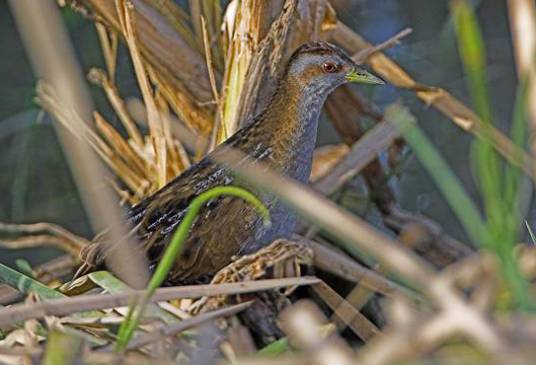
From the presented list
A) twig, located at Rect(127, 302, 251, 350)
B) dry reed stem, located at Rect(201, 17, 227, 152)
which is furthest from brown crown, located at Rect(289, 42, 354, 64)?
twig, located at Rect(127, 302, 251, 350)

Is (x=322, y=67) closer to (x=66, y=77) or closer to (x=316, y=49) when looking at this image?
(x=316, y=49)

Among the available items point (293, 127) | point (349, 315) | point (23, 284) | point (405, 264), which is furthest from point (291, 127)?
point (405, 264)

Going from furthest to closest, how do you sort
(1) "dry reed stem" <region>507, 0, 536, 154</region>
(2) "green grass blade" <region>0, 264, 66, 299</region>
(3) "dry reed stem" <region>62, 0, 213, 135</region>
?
1. (3) "dry reed stem" <region>62, 0, 213, 135</region>
2. (2) "green grass blade" <region>0, 264, 66, 299</region>
3. (1) "dry reed stem" <region>507, 0, 536, 154</region>

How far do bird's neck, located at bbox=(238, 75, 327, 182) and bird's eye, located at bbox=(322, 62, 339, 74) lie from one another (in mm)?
65

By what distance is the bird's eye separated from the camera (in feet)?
9.37

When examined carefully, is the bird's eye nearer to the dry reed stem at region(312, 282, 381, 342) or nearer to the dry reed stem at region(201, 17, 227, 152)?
the dry reed stem at region(201, 17, 227, 152)

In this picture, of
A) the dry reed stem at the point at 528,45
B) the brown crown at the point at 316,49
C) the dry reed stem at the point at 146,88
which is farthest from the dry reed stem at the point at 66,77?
the brown crown at the point at 316,49

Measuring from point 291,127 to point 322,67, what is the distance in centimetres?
16

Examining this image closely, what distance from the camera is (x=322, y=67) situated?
9.37 feet

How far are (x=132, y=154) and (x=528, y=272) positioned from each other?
6.07 ft

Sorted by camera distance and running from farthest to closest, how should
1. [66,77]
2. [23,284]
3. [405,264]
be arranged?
[23,284] < [66,77] < [405,264]

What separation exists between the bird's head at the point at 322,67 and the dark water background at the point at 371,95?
1.03m

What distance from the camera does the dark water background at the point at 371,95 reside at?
3924mm

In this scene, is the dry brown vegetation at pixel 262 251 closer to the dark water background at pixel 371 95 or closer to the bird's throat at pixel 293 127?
the bird's throat at pixel 293 127
